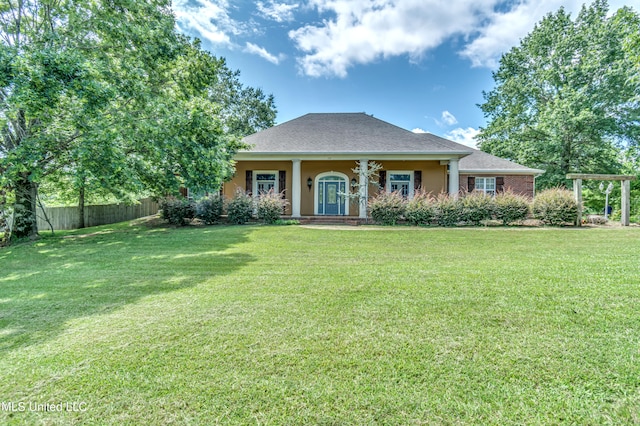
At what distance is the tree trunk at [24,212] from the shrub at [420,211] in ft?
42.5

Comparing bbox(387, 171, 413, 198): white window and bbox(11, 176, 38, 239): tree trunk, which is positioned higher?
bbox(387, 171, 413, 198): white window

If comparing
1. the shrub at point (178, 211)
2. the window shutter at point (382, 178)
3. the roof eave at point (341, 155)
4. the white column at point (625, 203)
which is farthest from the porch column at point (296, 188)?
the white column at point (625, 203)

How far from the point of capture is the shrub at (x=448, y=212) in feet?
35.7

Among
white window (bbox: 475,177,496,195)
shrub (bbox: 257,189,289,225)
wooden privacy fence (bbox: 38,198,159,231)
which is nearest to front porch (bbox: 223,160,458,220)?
shrub (bbox: 257,189,289,225)

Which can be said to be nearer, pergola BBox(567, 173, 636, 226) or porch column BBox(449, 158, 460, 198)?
pergola BBox(567, 173, 636, 226)

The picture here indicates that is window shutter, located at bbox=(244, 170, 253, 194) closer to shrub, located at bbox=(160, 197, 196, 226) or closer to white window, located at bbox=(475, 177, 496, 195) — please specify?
shrub, located at bbox=(160, 197, 196, 226)

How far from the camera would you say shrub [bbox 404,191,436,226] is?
10945 mm

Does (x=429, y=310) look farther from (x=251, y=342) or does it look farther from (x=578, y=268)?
(x=578, y=268)

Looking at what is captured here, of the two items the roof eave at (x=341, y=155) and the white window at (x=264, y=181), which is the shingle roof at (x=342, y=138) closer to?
the roof eave at (x=341, y=155)

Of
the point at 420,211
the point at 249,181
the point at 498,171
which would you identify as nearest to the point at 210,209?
the point at 249,181

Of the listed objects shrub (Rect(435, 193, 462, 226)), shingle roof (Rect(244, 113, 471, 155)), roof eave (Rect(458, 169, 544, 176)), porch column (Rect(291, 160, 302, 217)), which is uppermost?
shingle roof (Rect(244, 113, 471, 155))

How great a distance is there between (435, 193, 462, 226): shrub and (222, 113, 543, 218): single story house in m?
1.47

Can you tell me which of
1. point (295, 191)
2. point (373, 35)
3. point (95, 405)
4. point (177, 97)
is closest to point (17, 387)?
point (95, 405)

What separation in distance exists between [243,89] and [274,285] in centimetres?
2673
